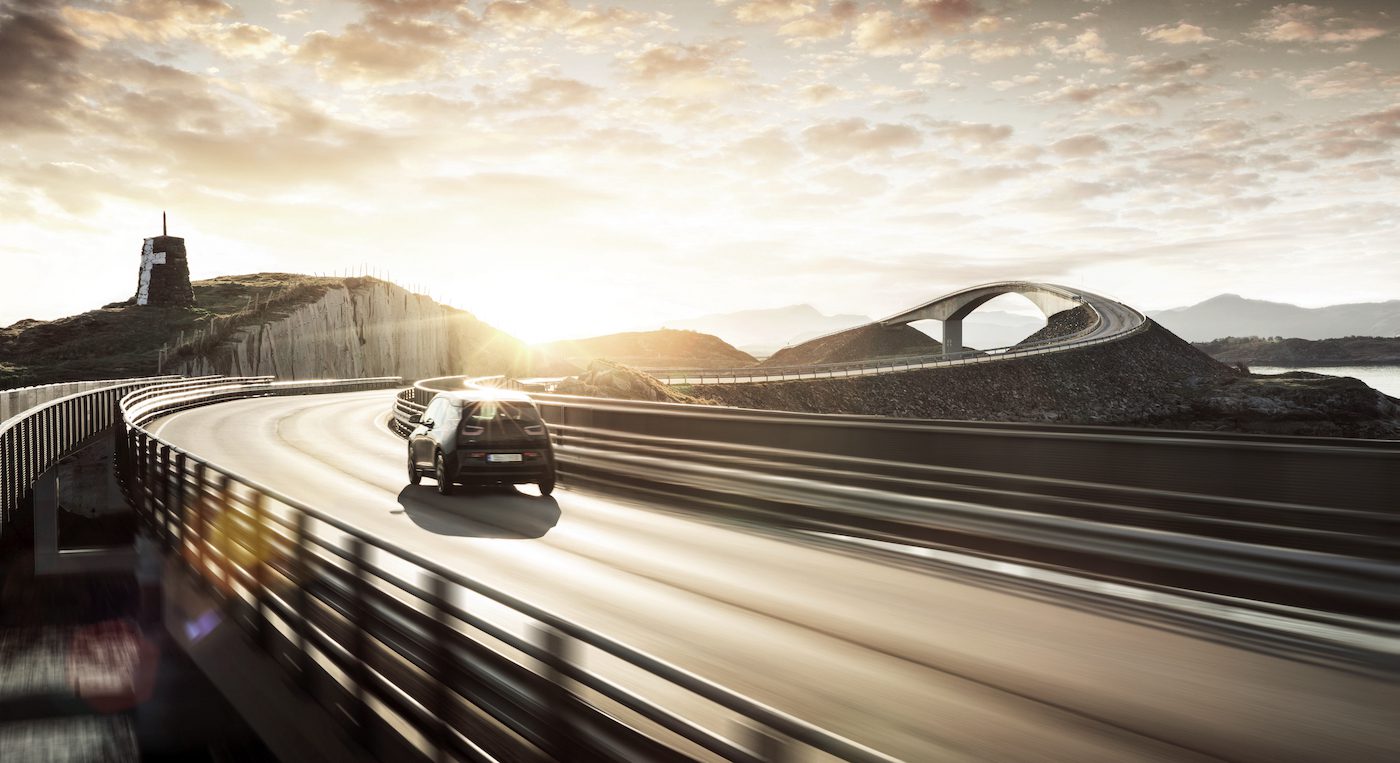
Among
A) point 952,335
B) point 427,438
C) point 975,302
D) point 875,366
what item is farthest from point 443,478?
point 975,302

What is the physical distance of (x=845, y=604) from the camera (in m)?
8.37

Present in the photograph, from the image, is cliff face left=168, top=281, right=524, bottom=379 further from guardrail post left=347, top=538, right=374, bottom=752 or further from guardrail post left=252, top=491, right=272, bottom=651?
guardrail post left=347, top=538, right=374, bottom=752

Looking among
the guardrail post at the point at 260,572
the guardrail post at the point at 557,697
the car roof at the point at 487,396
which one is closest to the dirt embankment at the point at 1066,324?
the car roof at the point at 487,396

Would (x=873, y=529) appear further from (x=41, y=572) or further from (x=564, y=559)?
(x=41, y=572)

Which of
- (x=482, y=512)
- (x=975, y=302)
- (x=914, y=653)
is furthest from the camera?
(x=975, y=302)

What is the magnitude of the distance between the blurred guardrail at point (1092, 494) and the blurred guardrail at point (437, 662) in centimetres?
483

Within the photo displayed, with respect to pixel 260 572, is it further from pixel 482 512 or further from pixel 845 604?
pixel 482 512

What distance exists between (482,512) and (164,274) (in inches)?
4437

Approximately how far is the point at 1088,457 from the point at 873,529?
289 cm

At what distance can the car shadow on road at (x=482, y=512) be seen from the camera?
40.6 ft

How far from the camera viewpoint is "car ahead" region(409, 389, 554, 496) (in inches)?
601

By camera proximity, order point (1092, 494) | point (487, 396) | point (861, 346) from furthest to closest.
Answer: point (861, 346), point (487, 396), point (1092, 494)

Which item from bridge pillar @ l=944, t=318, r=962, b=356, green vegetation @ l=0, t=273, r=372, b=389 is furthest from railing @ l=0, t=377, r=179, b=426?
bridge pillar @ l=944, t=318, r=962, b=356

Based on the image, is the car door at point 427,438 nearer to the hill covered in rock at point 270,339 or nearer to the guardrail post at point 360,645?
the guardrail post at point 360,645
